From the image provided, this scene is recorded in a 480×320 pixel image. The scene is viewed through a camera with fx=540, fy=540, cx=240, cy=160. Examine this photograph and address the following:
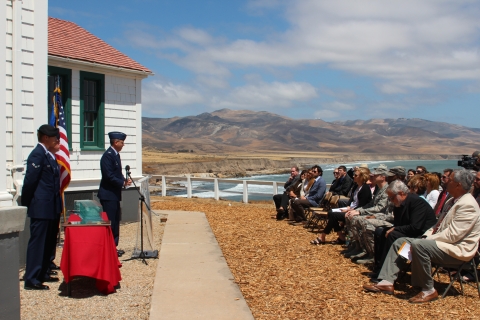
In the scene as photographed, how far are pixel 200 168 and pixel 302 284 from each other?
8069 cm

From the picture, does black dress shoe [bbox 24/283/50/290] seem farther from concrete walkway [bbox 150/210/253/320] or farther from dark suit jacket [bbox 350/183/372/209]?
dark suit jacket [bbox 350/183/372/209]

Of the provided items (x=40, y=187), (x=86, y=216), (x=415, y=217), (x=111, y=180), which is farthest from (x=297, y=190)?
(x=40, y=187)

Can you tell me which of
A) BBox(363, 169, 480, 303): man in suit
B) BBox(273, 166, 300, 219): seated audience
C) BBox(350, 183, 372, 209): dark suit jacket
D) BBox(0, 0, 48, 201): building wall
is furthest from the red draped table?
BBox(273, 166, 300, 219): seated audience

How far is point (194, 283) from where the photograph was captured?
7.00 meters

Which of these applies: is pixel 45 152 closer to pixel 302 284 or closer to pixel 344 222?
pixel 302 284

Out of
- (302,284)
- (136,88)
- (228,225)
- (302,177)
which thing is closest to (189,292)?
(302,284)

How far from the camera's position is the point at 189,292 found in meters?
6.55

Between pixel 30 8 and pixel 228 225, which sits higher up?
pixel 30 8

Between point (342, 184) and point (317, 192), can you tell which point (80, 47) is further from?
point (342, 184)

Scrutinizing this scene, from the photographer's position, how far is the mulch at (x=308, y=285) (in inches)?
230

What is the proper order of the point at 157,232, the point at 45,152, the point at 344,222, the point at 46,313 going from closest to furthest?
1. the point at 46,313
2. the point at 45,152
3. the point at 344,222
4. the point at 157,232

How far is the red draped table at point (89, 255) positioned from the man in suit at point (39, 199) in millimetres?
338

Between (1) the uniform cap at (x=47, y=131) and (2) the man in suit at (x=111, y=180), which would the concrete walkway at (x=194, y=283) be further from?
(1) the uniform cap at (x=47, y=131)

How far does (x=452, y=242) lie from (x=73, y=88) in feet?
29.2
